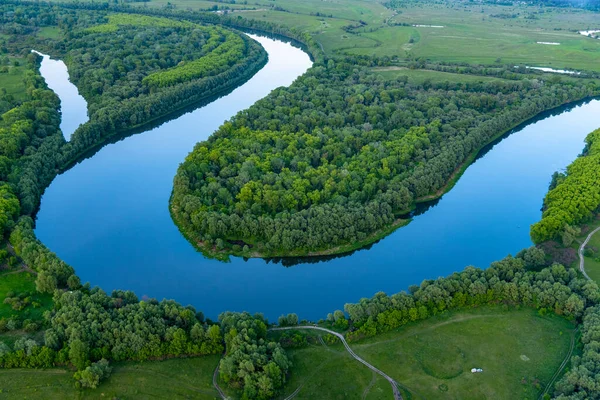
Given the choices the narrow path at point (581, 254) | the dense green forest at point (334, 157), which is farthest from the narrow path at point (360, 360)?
the narrow path at point (581, 254)

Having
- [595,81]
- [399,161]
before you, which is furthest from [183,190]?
[595,81]

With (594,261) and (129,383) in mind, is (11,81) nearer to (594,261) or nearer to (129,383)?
(129,383)

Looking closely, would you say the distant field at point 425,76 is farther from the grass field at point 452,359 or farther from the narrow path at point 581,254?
the grass field at point 452,359

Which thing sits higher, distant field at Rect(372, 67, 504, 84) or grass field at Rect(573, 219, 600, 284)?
distant field at Rect(372, 67, 504, 84)

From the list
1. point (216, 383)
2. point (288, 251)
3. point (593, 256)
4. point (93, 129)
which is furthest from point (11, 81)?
point (593, 256)

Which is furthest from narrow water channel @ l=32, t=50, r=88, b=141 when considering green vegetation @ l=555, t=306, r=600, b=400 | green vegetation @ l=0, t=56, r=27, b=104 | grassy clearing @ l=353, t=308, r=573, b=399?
green vegetation @ l=555, t=306, r=600, b=400

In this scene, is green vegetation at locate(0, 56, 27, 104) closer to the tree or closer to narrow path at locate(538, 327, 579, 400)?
the tree

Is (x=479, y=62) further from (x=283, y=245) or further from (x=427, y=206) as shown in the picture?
(x=283, y=245)
